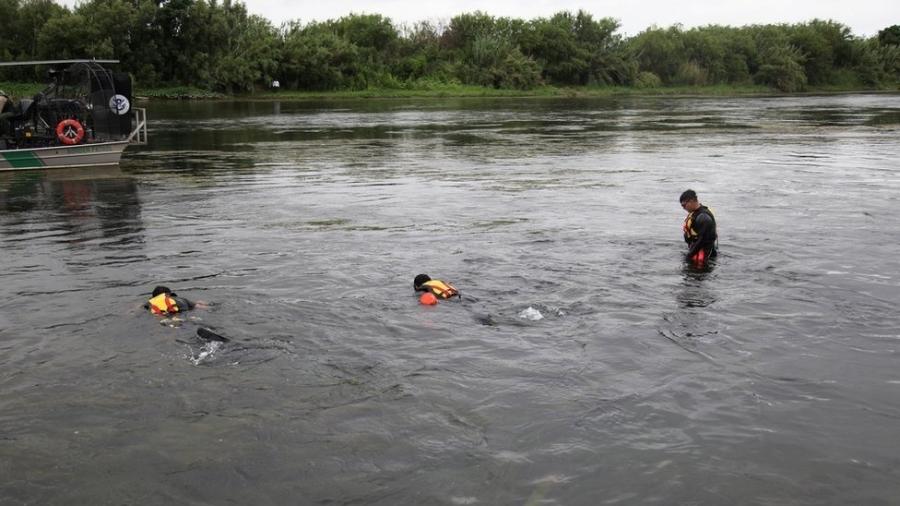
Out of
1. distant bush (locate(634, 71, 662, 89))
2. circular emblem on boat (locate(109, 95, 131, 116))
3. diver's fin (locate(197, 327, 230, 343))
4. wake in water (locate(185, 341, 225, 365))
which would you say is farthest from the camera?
distant bush (locate(634, 71, 662, 89))

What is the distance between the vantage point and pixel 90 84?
24.1m

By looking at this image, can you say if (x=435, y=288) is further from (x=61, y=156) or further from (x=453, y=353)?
(x=61, y=156)

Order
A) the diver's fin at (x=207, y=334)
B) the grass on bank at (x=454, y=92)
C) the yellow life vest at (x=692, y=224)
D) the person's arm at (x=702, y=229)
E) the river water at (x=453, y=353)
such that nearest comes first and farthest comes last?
the river water at (x=453, y=353)
the diver's fin at (x=207, y=334)
the person's arm at (x=702, y=229)
the yellow life vest at (x=692, y=224)
the grass on bank at (x=454, y=92)

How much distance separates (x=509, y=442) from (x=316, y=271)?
6.51 m

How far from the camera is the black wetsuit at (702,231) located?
41.7 ft

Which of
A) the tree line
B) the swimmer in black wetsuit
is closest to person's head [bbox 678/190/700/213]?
Answer: the swimmer in black wetsuit

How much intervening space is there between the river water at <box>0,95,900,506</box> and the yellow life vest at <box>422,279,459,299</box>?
0.28 m

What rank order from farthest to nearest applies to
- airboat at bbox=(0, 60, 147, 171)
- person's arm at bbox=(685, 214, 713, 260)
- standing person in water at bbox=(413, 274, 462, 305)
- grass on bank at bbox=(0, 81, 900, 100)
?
grass on bank at bbox=(0, 81, 900, 100)
airboat at bbox=(0, 60, 147, 171)
person's arm at bbox=(685, 214, 713, 260)
standing person in water at bbox=(413, 274, 462, 305)

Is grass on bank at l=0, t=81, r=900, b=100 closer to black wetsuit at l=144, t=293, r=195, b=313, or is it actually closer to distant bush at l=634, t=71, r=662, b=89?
distant bush at l=634, t=71, r=662, b=89

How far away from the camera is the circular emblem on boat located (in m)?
24.8

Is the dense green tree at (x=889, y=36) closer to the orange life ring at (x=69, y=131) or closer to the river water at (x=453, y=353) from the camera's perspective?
the river water at (x=453, y=353)

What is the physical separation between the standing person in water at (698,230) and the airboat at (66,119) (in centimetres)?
1873

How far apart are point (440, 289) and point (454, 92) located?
286 ft

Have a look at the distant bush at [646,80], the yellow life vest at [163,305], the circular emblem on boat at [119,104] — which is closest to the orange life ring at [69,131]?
the circular emblem on boat at [119,104]
